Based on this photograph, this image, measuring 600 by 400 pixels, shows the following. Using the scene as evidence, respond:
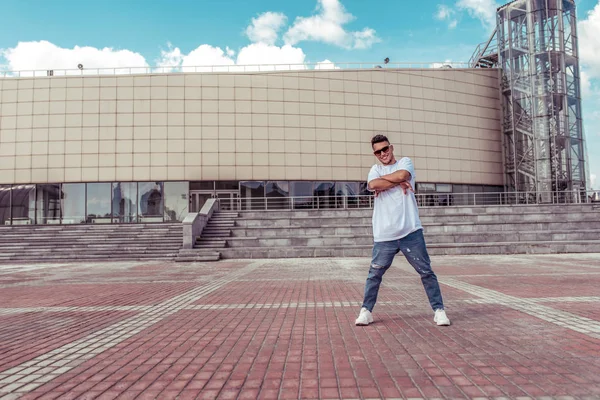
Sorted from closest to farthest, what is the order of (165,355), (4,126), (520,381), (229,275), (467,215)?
1. (520,381)
2. (165,355)
3. (229,275)
4. (467,215)
5. (4,126)

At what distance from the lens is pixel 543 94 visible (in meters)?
28.8

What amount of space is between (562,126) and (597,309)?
29.8 metres

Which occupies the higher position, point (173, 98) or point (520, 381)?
point (173, 98)

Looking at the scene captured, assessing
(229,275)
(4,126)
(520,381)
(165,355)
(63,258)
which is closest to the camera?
(520,381)

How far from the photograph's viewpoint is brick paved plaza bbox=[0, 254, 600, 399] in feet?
8.75

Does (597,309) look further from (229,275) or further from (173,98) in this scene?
(173,98)

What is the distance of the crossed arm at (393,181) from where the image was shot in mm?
4145

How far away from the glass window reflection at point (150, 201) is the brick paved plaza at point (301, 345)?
72.4ft

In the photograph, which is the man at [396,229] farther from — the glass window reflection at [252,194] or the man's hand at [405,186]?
the glass window reflection at [252,194]

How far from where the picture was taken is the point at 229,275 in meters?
10.1

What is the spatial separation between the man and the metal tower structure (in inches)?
1148

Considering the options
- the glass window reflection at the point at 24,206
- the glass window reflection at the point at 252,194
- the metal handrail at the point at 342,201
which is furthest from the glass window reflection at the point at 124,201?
the glass window reflection at the point at 252,194

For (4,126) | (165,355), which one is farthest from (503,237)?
(4,126)

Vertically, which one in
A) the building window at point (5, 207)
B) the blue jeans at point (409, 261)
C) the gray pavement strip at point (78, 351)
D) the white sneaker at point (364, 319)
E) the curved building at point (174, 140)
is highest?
the curved building at point (174, 140)
